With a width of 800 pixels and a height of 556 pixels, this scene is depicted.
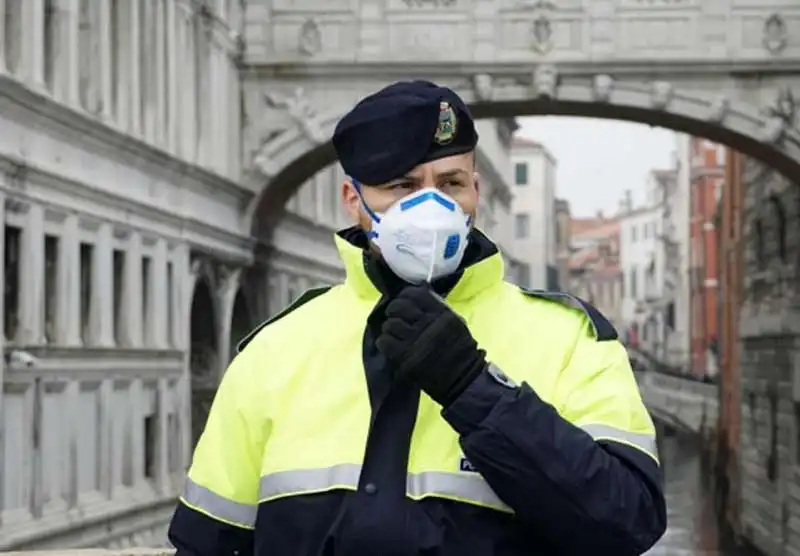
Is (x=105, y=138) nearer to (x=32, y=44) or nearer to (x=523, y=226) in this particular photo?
(x=32, y=44)

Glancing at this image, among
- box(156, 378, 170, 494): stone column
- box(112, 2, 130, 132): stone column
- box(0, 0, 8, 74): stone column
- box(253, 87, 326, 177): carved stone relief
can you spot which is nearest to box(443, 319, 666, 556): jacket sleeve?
box(0, 0, 8, 74): stone column

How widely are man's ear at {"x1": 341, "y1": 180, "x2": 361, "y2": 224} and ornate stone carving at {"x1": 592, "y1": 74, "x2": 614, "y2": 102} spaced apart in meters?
12.8

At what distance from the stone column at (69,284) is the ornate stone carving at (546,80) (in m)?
5.32

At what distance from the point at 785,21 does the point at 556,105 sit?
211 cm

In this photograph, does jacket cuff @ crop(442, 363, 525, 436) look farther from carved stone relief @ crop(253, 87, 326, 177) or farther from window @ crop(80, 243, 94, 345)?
carved stone relief @ crop(253, 87, 326, 177)

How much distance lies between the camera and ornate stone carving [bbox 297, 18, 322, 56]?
15117mm

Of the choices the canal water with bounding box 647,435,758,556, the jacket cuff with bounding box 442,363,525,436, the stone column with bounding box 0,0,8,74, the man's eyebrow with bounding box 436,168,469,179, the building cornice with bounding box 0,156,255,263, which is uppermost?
the stone column with bounding box 0,0,8,74

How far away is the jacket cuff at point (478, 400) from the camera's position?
2.00 meters

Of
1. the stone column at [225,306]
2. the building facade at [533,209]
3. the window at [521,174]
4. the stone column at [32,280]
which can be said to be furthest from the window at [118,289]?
the window at [521,174]

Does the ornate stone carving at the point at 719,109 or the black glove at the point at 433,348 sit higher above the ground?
the ornate stone carving at the point at 719,109

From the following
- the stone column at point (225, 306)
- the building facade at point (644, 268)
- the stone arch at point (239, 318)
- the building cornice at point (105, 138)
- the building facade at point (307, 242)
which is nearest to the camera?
the building cornice at point (105, 138)

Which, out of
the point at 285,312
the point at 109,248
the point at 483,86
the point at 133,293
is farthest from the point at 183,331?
the point at 285,312

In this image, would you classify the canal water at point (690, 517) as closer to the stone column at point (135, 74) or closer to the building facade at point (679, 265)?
the stone column at point (135, 74)

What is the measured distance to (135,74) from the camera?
40.3 feet
